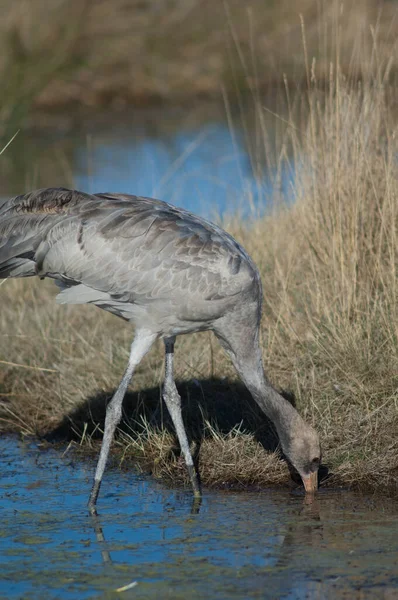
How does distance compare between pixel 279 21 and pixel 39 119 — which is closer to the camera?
pixel 39 119

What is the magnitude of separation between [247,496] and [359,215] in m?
2.30

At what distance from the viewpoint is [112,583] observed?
16.1 feet

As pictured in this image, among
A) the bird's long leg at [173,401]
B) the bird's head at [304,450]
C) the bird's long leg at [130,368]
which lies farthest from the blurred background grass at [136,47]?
the bird's head at [304,450]

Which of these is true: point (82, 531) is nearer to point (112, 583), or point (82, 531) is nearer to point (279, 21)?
point (112, 583)

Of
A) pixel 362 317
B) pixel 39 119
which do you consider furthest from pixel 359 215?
pixel 39 119

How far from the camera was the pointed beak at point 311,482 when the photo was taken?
6.09 m

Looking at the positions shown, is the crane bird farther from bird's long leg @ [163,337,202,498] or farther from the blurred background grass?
the blurred background grass

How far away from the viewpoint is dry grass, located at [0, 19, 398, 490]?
21.3ft

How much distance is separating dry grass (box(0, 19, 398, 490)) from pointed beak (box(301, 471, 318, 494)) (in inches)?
8.9

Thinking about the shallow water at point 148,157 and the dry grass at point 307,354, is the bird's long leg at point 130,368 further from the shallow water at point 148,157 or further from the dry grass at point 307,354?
the shallow water at point 148,157

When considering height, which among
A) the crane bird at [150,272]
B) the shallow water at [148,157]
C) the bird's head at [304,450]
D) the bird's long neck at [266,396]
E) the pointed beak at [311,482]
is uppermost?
the crane bird at [150,272]

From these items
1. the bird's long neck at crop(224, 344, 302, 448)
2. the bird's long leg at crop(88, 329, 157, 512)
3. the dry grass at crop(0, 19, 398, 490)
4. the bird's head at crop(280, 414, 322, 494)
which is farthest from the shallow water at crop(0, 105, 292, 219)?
the bird's head at crop(280, 414, 322, 494)

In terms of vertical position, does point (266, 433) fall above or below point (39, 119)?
above

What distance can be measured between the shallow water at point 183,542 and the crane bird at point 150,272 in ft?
0.77
